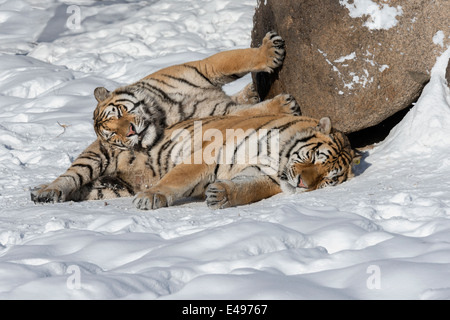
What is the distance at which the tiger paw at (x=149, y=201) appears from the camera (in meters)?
3.55

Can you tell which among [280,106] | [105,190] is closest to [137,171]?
[105,190]

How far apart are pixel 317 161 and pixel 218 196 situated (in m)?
0.63

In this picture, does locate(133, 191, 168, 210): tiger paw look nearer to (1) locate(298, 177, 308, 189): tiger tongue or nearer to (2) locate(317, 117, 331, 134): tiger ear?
(1) locate(298, 177, 308, 189): tiger tongue

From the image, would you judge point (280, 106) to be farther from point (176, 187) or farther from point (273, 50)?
point (176, 187)

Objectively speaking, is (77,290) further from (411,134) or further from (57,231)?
(411,134)

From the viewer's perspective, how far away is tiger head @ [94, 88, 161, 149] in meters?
4.21

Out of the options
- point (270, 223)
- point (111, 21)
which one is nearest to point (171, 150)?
point (270, 223)

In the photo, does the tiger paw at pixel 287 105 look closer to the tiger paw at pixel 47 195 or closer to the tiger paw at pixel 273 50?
the tiger paw at pixel 273 50

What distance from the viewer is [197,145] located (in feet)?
13.3

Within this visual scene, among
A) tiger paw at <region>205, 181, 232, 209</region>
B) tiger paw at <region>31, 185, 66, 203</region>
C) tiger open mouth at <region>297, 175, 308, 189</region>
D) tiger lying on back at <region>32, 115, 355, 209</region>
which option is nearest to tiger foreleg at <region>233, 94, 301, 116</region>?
tiger lying on back at <region>32, 115, 355, 209</region>

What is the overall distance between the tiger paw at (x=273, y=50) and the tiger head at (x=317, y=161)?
753 mm

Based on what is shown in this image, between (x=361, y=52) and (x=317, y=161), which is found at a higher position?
(x=361, y=52)

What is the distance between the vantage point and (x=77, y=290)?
2152mm

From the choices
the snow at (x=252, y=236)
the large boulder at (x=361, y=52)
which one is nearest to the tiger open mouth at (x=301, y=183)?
the snow at (x=252, y=236)
